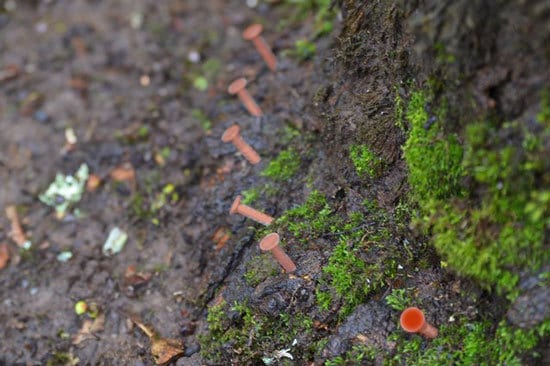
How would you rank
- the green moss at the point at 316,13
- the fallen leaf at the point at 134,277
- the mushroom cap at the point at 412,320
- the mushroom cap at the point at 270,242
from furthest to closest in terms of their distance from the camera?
the green moss at the point at 316,13
the fallen leaf at the point at 134,277
the mushroom cap at the point at 270,242
the mushroom cap at the point at 412,320

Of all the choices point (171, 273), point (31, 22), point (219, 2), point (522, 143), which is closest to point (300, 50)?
point (219, 2)

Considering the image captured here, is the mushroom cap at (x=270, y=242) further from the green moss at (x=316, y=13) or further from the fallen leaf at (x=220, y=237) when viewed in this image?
the green moss at (x=316, y=13)

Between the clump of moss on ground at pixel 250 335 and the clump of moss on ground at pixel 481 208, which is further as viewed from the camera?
the clump of moss on ground at pixel 250 335

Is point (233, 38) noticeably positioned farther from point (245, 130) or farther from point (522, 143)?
point (522, 143)

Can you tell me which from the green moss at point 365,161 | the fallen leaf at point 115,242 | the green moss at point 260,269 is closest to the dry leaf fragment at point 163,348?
the green moss at point 260,269

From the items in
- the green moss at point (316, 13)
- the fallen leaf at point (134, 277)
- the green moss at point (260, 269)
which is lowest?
the fallen leaf at point (134, 277)

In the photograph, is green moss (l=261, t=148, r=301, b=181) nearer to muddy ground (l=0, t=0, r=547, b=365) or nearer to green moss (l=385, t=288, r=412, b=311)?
muddy ground (l=0, t=0, r=547, b=365)

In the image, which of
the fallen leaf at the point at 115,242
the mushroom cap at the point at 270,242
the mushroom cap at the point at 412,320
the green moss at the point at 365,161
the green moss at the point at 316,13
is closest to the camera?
the mushroom cap at the point at 412,320
